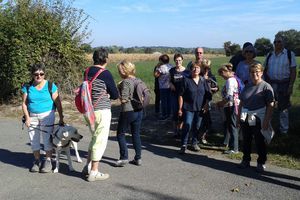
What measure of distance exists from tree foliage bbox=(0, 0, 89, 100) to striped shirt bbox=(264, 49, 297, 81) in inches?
311

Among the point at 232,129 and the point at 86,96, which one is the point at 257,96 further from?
the point at 86,96

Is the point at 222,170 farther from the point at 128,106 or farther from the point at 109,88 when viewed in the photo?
the point at 109,88

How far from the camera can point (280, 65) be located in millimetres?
8203

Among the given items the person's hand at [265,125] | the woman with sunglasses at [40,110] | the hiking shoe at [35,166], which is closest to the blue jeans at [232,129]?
the person's hand at [265,125]

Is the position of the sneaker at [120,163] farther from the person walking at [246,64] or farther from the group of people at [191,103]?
the person walking at [246,64]

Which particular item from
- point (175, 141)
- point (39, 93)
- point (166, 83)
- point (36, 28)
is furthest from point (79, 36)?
point (39, 93)

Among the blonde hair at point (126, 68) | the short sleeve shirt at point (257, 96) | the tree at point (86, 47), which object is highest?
the tree at point (86, 47)

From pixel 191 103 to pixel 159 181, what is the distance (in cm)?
203

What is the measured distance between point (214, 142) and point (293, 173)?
2.27 metres

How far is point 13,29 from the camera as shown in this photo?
43.5 ft

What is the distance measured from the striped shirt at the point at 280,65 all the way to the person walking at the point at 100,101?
388cm

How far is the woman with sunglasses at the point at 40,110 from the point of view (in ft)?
20.9

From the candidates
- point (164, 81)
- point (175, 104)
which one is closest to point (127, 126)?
point (175, 104)

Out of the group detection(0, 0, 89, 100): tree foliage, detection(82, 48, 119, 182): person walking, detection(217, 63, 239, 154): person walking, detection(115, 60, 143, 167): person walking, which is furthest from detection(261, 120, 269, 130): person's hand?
detection(0, 0, 89, 100): tree foliage
